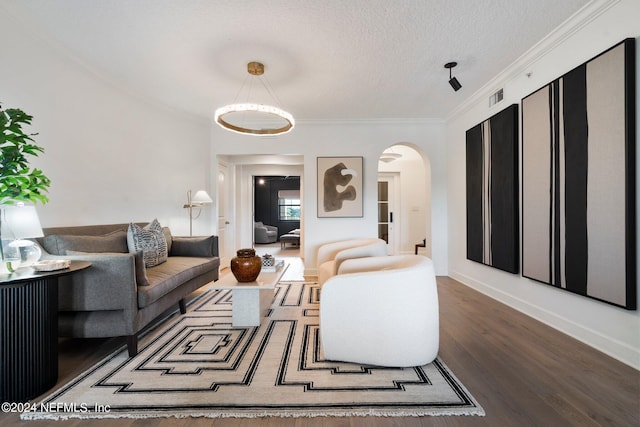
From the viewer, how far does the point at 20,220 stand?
1.67 metres

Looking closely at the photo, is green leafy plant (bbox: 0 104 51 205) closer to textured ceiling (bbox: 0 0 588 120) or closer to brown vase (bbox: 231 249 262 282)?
textured ceiling (bbox: 0 0 588 120)

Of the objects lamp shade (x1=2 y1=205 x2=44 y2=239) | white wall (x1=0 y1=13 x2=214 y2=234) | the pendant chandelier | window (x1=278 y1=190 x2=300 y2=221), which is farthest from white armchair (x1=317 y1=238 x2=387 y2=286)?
window (x1=278 y1=190 x2=300 y2=221)

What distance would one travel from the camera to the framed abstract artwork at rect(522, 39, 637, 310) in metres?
1.97

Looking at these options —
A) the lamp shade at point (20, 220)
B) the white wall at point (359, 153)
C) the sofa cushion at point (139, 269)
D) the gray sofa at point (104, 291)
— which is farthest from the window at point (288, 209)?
the lamp shade at point (20, 220)

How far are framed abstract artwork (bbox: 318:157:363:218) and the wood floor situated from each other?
97.9 inches

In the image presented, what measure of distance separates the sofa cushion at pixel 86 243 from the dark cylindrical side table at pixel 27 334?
0.67 metres

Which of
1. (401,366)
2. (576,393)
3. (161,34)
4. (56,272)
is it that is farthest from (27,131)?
(576,393)

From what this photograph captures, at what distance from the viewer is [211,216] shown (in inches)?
203

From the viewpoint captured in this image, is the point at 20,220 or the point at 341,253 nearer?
the point at 20,220

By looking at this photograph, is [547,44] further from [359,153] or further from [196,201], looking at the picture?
[196,201]

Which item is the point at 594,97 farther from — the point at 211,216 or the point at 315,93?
the point at 211,216

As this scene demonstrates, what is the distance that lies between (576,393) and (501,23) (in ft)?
9.00

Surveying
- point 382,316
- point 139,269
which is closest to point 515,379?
point 382,316

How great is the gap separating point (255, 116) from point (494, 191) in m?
3.64
